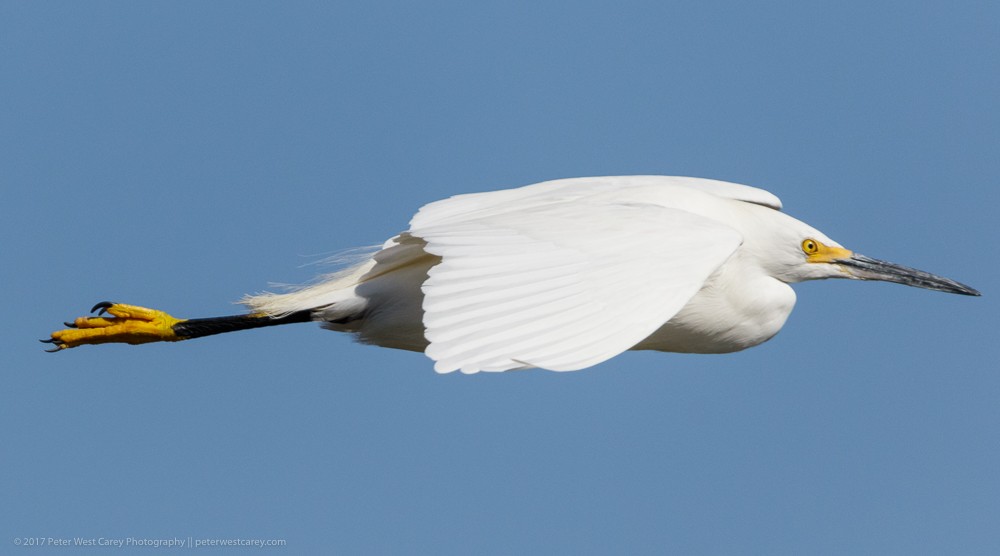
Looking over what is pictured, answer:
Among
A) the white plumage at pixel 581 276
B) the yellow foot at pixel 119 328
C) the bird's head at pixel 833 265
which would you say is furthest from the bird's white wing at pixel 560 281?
the yellow foot at pixel 119 328

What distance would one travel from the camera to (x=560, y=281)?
4605 mm

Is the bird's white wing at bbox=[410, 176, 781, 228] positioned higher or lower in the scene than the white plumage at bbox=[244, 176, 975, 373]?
higher

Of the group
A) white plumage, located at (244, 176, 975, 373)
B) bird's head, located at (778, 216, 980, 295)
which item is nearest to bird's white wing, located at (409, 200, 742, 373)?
white plumage, located at (244, 176, 975, 373)

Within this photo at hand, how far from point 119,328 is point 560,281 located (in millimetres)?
3021

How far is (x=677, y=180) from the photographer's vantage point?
6.49 metres

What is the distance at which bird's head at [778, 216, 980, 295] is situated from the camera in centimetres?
640

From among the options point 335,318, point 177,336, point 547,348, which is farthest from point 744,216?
point 177,336

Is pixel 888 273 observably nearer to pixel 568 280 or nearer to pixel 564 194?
pixel 564 194

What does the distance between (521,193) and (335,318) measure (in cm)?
105

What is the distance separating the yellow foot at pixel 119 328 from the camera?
22.1 feet

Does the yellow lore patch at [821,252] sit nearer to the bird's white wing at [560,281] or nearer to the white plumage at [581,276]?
the white plumage at [581,276]

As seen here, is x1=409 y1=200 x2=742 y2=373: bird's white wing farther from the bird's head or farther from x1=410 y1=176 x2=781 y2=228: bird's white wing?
the bird's head

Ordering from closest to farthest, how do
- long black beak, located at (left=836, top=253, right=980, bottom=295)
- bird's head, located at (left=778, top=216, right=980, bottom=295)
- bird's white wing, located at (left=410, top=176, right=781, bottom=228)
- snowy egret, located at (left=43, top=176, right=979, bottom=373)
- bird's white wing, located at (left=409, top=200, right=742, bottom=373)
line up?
bird's white wing, located at (left=409, top=200, right=742, bottom=373), snowy egret, located at (left=43, top=176, right=979, bottom=373), bird's white wing, located at (left=410, top=176, right=781, bottom=228), bird's head, located at (left=778, top=216, right=980, bottom=295), long black beak, located at (left=836, top=253, right=980, bottom=295)

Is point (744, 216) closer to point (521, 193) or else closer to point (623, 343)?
point (521, 193)
